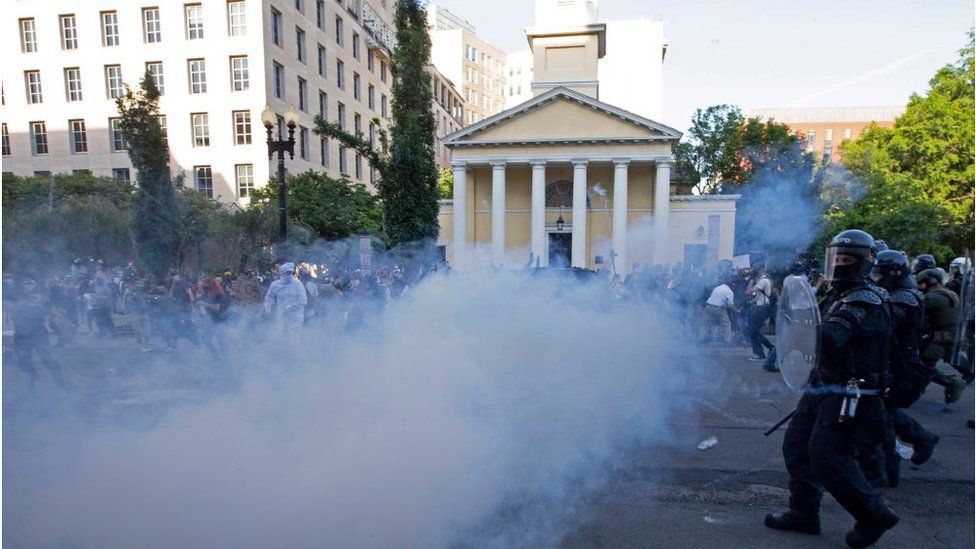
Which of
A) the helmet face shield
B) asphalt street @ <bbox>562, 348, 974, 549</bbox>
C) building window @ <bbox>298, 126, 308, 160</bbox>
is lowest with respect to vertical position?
asphalt street @ <bbox>562, 348, 974, 549</bbox>

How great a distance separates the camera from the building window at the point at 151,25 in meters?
28.0

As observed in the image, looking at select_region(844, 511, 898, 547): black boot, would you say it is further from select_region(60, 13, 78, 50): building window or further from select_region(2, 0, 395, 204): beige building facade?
select_region(60, 13, 78, 50): building window

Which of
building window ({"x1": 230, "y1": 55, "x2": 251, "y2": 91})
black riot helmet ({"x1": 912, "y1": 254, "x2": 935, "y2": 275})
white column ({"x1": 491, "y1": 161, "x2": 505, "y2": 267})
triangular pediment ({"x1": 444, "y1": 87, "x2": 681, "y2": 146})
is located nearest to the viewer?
black riot helmet ({"x1": 912, "y1": 254, "x2": 935, "y2": 275})

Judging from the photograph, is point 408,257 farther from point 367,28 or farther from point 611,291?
point 367,28

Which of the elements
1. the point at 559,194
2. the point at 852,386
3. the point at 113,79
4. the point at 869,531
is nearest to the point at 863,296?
the point at 852,386

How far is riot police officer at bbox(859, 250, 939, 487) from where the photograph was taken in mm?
3328

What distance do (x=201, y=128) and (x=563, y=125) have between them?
64.7 ft

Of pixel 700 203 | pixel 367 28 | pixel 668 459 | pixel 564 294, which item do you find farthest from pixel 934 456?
pixel 367 28

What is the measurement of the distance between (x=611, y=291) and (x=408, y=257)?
9.81m

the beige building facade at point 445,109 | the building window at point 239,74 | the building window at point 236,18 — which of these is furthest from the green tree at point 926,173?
the beige building facade at point 445,109

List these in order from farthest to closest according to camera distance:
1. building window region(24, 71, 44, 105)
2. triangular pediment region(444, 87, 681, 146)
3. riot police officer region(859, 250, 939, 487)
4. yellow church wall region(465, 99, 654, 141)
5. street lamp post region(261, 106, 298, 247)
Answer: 1. building window region(24, 71, 44, 105)
2. yellow church wall region(465, 99, 654, 141)
3. triangular pediment region(444, 87, 681, 146)
4. street lamp post region(261, 106, 298, 247)
5. riot police officer region(859, 250, 939, 487)

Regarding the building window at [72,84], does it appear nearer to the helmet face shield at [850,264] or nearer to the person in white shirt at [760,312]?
the person in white shirt at [760,312]

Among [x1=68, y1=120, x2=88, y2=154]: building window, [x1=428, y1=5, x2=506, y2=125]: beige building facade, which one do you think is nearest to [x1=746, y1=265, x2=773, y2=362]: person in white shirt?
[x1=68, y1=120, x2=88, y2=154]: building window

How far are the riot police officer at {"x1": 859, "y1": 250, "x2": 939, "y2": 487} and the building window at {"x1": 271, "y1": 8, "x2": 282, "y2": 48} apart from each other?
1222 inches
